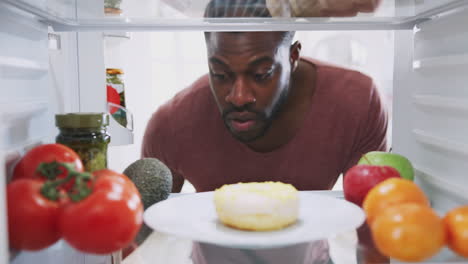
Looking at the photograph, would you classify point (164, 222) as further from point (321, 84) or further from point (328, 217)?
point (321, 84)

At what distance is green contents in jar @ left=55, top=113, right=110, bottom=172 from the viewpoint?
1.02 metres

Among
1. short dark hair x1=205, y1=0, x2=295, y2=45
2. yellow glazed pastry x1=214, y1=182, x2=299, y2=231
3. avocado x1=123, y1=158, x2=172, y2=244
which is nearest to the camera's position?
yellow glazed pastry x1=214, y1=182, x2=299, y2=231

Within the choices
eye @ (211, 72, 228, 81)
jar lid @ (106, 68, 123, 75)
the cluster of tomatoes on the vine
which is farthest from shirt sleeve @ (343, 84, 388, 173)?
the cluster of tomatoes on the vine

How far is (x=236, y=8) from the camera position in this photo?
4.42 feet

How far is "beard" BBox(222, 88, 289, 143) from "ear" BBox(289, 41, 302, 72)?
0.27ft

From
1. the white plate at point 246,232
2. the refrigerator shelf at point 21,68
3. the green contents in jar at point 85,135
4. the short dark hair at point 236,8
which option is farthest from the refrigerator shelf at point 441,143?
the refrigerator shelf at point 21,68

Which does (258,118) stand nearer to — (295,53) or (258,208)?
(295,53)

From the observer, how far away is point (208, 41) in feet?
4.89

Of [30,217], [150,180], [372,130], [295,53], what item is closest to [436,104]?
[372,130]

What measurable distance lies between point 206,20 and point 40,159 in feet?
1.71

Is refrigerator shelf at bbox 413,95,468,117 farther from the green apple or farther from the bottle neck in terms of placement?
the bottle neck

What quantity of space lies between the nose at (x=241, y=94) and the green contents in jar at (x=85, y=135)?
518 mm

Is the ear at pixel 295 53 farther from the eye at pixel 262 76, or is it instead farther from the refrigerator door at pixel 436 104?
the refrigerator door at pixel 436 104

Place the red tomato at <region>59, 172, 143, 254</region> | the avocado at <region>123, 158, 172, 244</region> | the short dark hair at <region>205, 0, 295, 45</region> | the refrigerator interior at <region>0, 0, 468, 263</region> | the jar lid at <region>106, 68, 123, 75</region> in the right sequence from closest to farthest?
the red tomato at <region>59, 172, 143, 254</region> → the refrigerator interior at <region>0, 0, 468, 263</region> → the avocado at <region>123, 158, 172, 244</region> → the short dark hair at <region>205, 0, 295, 45</region> → the jar lid at <region>106, 68, 123, 75</region>
